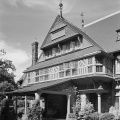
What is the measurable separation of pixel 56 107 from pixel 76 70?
6856mm

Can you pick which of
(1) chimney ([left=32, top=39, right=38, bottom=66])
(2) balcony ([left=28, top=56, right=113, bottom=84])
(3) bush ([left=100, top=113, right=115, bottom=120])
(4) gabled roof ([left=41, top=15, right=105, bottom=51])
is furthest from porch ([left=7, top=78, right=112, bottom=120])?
(1) chimney ([left=32, top=39, right=38, bottom=66])

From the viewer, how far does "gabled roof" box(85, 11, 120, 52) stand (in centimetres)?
2488

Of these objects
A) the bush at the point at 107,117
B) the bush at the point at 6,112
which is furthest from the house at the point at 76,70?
the bush at the point at 107,117

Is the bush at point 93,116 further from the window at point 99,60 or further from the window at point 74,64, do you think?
the window at point 74,64

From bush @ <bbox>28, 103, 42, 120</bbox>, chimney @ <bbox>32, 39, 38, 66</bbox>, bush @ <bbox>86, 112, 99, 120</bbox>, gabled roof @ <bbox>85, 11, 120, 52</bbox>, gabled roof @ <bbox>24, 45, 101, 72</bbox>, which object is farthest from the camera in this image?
chimney @ <bbox>32, 39, 38, 66</bbox>

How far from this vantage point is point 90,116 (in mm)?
21016

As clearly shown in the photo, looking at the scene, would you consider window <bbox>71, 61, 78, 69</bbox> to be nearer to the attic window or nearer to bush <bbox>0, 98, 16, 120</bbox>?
the attic window

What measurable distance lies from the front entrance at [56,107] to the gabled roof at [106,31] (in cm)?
823

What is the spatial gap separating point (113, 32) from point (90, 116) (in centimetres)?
1037

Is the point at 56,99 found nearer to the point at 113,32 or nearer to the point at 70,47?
the point at 70,47

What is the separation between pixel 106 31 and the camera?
90.8 ft

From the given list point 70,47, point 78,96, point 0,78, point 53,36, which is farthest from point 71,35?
point 0,78

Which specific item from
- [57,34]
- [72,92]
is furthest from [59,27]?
[72,92]

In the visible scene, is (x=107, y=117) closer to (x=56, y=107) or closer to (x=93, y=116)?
(x=93, y=116)
